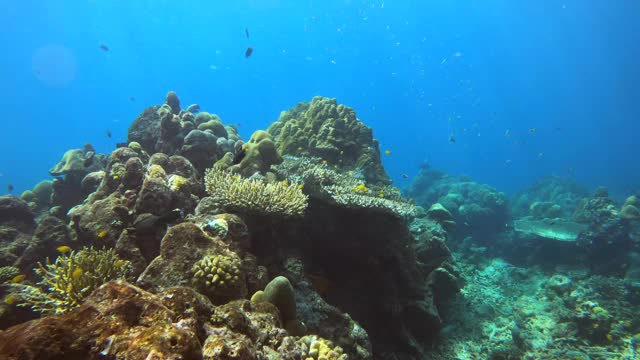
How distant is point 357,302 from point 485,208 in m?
14.6

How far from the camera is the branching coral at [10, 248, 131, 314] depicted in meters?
4.41

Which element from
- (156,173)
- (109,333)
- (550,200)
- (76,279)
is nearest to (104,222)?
(156,173)

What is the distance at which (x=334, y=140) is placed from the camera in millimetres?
11586

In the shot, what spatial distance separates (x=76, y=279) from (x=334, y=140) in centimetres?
844

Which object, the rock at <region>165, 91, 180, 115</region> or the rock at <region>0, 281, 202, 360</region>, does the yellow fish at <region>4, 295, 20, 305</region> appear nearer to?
the rock at <region>0, 281, 202, 360</region>

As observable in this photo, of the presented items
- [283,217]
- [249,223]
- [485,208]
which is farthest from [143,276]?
[485,208]

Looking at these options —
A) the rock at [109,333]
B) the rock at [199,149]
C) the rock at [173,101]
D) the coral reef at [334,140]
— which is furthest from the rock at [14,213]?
the rock at [109,333]

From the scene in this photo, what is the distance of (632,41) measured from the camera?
3600 inches

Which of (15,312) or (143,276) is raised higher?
(143,276)

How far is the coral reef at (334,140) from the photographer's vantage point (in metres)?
11.3

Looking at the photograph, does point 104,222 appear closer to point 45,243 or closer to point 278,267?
point 45,243

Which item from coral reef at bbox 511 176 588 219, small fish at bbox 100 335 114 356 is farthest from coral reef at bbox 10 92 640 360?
coral reef at bbox 511 176 588 219

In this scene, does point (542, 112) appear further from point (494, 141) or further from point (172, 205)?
point (172, 205)

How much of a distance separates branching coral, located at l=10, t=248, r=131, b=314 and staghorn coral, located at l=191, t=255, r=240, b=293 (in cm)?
140
